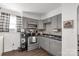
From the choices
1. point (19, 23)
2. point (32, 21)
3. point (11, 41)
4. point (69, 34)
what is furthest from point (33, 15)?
point (69, 34)

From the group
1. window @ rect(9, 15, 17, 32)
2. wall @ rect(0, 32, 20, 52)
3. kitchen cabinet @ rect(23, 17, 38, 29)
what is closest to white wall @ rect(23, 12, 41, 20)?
kitchen cabinet @ rect(23, 17, 38, 29)

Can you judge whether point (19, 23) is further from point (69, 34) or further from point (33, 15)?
point (69, 34)

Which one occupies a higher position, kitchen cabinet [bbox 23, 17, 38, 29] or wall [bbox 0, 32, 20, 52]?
kitchen cabinet [bbox 23, 17, 38, 29]

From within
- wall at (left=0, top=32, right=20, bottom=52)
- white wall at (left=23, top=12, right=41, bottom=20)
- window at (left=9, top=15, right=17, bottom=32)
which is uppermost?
white wall at (left=23, top=12, right=41, bottom=20)

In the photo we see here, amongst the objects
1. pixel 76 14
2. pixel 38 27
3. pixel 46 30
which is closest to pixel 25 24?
pixel 38 27

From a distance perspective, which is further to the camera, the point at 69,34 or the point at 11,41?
the point at 69,34

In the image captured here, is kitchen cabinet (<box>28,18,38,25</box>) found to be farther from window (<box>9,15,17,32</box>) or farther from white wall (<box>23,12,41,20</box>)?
window (<box>9,15,17,32</box>)

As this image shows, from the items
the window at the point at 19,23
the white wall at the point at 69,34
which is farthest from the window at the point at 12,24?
the white wall at the point at 69,34

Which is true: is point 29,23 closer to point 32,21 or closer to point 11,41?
point 32,21

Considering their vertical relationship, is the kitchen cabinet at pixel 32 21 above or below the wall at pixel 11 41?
above

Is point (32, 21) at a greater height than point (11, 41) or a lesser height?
greater

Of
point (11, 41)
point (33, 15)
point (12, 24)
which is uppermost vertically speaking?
point (33, 15)

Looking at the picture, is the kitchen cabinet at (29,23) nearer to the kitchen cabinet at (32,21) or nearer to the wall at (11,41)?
the kitchen cabinet at (32,21)

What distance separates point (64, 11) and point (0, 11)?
2.71 feet
